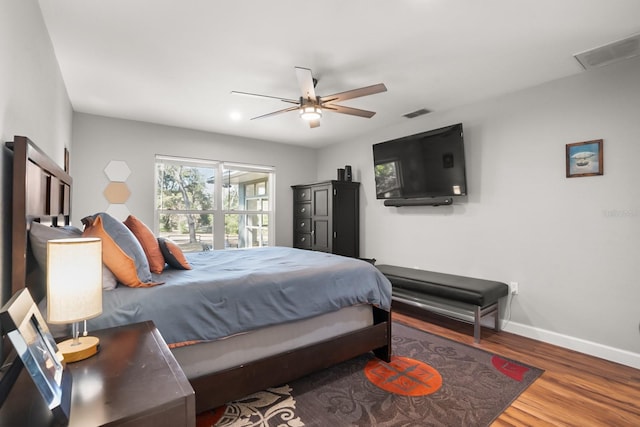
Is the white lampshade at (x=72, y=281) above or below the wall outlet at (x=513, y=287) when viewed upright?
above

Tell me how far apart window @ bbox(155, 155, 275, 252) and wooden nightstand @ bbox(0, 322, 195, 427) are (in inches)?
148

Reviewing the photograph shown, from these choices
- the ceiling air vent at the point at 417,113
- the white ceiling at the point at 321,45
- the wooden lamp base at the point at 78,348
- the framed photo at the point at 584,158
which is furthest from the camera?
the ceiling air vent at the point at 417,113

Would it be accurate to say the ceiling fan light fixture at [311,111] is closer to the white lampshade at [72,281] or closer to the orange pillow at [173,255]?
the orange pillow at [173,255]

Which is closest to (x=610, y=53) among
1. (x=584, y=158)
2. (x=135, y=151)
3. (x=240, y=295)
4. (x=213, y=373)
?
(x=584, y=158)

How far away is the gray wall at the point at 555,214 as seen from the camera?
2.62 m

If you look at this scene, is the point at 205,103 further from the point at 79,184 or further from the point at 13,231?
the point at 13,231

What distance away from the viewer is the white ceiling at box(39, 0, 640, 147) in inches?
78.3

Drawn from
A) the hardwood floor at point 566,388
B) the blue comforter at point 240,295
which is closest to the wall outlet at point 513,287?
the hardwood floor at point 566,388

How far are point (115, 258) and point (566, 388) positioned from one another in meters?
3.00

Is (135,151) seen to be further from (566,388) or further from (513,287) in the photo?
(566,388)

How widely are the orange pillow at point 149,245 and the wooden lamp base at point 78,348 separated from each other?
996 mm

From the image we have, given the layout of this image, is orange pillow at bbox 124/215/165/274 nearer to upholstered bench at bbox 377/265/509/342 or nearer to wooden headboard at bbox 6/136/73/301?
wooden headboard at bbox 6/136/73/301

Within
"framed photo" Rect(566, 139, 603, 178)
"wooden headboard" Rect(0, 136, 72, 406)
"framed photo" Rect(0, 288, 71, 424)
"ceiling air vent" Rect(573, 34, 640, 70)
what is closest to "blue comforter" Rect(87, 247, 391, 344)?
"wooden headboard" Rect(0, 136, 72, 406)

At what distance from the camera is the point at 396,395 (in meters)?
2.08
